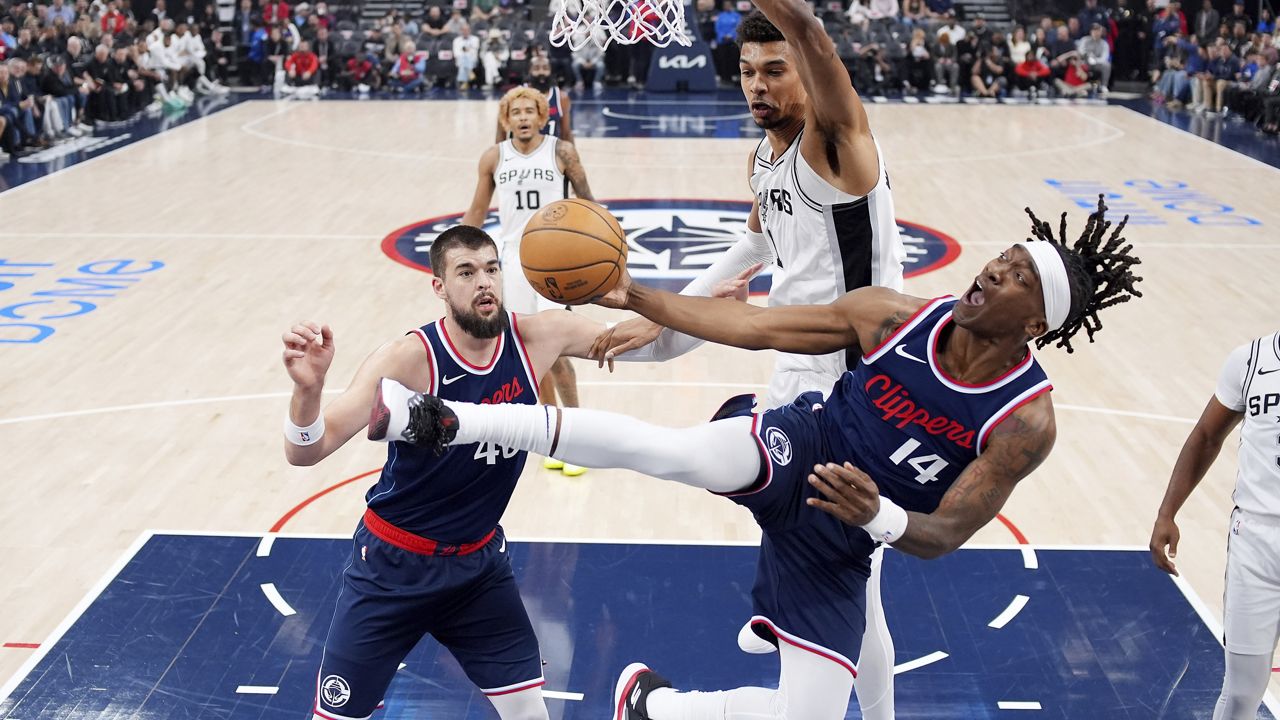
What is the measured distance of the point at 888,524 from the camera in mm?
3621

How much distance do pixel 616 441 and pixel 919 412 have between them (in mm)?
929

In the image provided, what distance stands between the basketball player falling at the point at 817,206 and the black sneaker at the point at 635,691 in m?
0.75

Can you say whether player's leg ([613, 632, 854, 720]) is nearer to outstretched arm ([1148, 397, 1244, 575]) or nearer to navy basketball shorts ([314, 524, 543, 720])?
navy basketball shorts ([314, 524, 543, 720])

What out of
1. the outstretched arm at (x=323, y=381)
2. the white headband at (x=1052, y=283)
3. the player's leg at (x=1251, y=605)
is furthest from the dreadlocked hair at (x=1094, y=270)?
the outstretched arm at (x=323, y=381)

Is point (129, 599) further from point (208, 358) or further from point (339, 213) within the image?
point (339, 213)

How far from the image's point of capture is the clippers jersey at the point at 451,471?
422cm

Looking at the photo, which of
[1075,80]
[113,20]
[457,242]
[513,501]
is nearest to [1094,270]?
[457,242]

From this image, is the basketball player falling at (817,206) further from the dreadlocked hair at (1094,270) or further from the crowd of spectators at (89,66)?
the crowd of spectators at (89,66)

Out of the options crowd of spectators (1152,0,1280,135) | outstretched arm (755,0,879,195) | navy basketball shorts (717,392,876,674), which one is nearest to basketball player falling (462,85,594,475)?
outstretched arm (755,0,879,195)

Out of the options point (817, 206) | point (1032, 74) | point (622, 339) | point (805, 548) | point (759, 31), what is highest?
point (759, 31)

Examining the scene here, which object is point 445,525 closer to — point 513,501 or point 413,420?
point 413,420

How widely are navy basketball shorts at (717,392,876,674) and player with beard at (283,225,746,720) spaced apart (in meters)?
0.81

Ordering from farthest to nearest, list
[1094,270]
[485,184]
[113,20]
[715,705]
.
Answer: [113,20], [485,184], [715,705], [1094,270]

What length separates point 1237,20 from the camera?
23984 mm
